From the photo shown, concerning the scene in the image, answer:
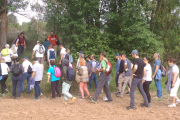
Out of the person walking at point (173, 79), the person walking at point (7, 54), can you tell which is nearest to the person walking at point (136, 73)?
the person walking at point (173, 79)

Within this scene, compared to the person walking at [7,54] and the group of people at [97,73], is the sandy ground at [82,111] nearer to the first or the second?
the group of people at [97,73]

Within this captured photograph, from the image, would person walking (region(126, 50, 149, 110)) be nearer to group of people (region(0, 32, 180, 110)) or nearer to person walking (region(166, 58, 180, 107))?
group of people (region(0, 32, 180, 110))

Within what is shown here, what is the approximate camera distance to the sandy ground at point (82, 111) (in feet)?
18.6

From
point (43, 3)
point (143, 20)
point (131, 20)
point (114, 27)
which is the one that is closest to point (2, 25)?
point (43, 3)

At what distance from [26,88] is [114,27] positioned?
7.36 m

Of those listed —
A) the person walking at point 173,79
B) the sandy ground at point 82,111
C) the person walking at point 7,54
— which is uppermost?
the person walking at point 7,54

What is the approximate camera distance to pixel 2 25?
12352 millimetres

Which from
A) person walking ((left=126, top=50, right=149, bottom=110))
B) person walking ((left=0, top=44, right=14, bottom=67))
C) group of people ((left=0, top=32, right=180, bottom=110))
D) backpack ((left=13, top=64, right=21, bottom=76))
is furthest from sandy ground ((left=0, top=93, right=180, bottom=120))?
person walking ((left=0, top=44, right=14, bottom=67))

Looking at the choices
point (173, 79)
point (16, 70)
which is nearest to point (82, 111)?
point (16, 70)

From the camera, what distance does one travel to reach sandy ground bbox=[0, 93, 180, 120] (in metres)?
A: 5.66

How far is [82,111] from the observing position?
20.3 ft

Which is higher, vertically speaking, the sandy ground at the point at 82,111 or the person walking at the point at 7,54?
the person walking at the point at 7,54

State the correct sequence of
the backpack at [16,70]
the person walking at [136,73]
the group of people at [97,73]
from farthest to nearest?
the backpack at [16,70]
the group of people at [97,73]
the person walking at [136,73]

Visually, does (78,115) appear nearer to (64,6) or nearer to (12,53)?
(12,53)
